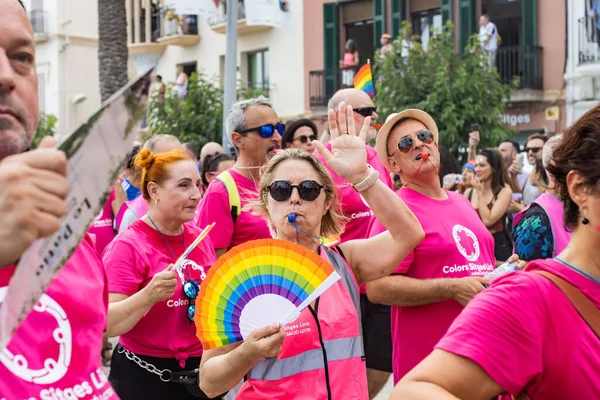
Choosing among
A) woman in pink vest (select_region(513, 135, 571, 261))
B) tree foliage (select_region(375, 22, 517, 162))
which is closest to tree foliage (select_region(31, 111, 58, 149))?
tree foliage (select_region(375, 22, 517, 162))

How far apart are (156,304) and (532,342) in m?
2.59

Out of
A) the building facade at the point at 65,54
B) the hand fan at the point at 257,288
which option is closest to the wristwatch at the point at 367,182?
the hand fan at the point at 257,288

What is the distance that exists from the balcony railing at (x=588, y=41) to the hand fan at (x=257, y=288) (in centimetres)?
1865

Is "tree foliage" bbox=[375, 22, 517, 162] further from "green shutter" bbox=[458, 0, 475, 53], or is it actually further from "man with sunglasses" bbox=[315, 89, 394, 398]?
"man with sunglasses" bbox=[315, 89, 394, 398]

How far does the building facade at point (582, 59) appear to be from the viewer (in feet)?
67.8

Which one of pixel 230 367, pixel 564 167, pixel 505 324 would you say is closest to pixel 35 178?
pixel 505 324

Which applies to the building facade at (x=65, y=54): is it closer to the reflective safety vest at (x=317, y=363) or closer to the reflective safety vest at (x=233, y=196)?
the reflective safety vest at (x=233, y=196)

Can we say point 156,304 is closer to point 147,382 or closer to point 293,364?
point 147,382

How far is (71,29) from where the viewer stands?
3553 centimetres

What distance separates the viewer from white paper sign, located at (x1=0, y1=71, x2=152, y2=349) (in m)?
1.48

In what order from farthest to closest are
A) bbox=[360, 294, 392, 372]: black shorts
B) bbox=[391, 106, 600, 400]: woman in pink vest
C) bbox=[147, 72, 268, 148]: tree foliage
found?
1. bbox=[147, 72, 268, 148]: tree foliage
2. bbox=[360, 294, 392, 372]: black shorts
3. bbox=[391, 106, 600, 400]: woman in pink vest

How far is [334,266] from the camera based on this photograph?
3.78 meters

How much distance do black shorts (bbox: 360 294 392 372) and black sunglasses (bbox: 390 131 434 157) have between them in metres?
1.25

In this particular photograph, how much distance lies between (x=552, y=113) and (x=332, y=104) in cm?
1655
